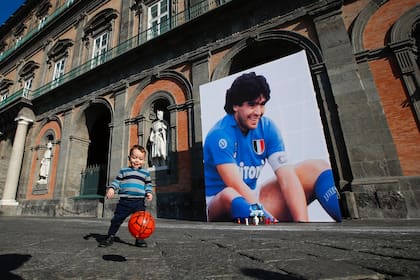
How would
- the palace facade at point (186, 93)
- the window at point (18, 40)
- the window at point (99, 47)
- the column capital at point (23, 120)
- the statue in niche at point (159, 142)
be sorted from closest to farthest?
the palace facade at point (186, 93) < the statue in niche at point (159, 142) < the window at point (99, 47) < the column capital at point (23, 120) < the window at point (18, 40)

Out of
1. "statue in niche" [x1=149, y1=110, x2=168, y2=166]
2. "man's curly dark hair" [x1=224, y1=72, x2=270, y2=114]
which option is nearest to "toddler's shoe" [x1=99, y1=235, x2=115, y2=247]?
"man's curly dark hair" [x1=224, y1=72, x2=270, y2=114]

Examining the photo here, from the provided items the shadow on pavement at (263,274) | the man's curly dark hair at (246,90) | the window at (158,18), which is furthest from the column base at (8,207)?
the shadow on pavement at (263,274)

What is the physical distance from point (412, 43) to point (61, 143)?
14.7 meters

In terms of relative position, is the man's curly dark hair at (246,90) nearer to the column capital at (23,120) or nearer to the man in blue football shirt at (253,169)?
the man in blue football shirt at (253,169)

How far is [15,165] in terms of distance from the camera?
12.5m

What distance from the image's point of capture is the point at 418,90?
17.7 feet

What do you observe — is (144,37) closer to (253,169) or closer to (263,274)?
(253,169)

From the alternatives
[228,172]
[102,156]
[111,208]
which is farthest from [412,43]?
[102,156]

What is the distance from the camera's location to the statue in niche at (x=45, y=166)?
39.8 ft

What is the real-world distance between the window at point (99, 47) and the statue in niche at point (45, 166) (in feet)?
17.7

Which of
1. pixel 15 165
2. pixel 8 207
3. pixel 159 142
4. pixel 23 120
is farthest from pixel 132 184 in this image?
pixel 23 120

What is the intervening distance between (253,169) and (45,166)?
1211 centimetres

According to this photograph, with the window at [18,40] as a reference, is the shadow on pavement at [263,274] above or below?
below

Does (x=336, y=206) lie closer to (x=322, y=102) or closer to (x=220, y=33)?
(x=322, y=102)
